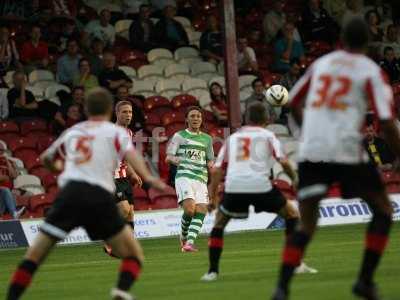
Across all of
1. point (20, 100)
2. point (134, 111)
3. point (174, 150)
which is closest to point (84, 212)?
point (174, 150)

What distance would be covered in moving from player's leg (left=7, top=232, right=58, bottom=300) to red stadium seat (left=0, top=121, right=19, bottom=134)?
13456mm

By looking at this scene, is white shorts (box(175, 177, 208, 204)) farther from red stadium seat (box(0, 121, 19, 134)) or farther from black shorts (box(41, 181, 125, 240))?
black shorts (box(41, 181, 125, 240))

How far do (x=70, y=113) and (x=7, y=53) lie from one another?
2.56 metres

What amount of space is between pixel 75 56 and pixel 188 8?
4.81 m

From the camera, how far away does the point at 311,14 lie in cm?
2808

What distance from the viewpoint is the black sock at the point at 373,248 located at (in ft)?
28.4

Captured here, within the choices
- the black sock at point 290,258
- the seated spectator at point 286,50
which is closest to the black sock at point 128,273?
the black sock at point 290,258

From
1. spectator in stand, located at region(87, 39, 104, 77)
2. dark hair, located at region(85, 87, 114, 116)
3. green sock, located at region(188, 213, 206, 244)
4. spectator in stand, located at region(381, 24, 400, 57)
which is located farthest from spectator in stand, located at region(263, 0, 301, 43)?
dark hair, located at region(85, 87, 114, 116)

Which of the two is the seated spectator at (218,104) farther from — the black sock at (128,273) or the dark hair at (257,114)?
the black sock at (128,273)

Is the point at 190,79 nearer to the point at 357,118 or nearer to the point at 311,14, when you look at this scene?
the point at 311,14

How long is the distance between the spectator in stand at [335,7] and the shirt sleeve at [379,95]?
20.0 metres

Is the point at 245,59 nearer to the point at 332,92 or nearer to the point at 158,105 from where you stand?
the point at 158,105

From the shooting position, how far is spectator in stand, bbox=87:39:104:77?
79.2 ft

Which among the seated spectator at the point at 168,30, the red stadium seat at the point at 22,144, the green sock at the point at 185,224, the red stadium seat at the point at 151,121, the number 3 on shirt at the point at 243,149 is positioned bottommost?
the green sock at the point at 185,224
